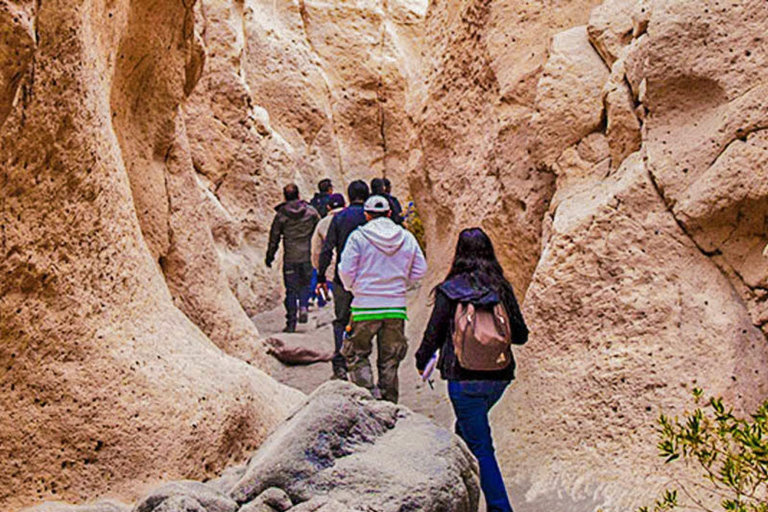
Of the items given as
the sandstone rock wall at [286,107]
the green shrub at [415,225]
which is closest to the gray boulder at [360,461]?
the sandstone rock wall at [286,107]

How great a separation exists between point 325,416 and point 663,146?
283 cm

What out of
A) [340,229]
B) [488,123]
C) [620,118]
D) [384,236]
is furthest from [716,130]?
[340,229]

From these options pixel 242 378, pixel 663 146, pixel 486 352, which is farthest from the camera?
pixel 663 146

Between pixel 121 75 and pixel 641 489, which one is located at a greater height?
pixel 121 75

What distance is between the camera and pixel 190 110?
1017cm

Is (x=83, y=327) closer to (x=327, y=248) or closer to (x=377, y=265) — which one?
(x=377, y=265)

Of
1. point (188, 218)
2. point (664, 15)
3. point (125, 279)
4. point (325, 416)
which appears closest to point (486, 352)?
point (325, 416)

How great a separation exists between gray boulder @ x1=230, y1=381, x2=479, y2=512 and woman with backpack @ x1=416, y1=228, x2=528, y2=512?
0.27m

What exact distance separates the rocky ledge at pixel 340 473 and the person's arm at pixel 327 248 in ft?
8.54

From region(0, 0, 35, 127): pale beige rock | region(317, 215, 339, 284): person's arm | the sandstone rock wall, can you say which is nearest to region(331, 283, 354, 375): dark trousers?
region(317, 215, 339, 284): person's arm

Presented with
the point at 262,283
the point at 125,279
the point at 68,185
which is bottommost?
the point at 262,283

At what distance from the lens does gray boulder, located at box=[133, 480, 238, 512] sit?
2889 millimetres

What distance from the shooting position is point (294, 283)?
8648 millimetres

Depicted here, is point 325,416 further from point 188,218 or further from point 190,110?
point 190,110
